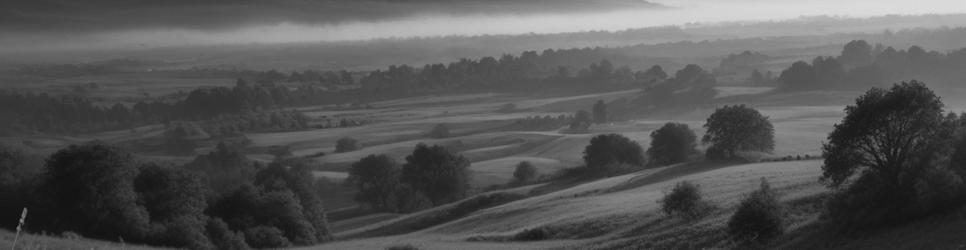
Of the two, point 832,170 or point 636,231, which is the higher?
point 832,170

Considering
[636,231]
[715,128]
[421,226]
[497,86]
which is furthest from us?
[497,86]

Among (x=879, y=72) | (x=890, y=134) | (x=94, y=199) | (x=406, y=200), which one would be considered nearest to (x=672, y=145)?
(x=406, y=200)

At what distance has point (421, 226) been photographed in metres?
57.0

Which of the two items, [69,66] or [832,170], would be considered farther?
[69,66]

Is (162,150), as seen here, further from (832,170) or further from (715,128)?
(832,170)

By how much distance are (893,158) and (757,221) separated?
5.34 m

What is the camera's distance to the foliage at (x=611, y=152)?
79.8 metres

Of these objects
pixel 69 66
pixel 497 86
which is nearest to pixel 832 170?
pixel 69 66

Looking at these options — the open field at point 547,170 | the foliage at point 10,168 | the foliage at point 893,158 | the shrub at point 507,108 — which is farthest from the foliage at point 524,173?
the shrub at point 507,108

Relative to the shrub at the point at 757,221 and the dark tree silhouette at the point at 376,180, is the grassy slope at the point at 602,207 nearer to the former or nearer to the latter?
the shrub at the point at 757,221

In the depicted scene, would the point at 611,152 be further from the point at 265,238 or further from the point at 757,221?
the point at 757,221

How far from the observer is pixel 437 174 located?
7925 centimetres

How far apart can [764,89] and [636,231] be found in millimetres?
126295

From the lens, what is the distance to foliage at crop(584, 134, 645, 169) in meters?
79.8
